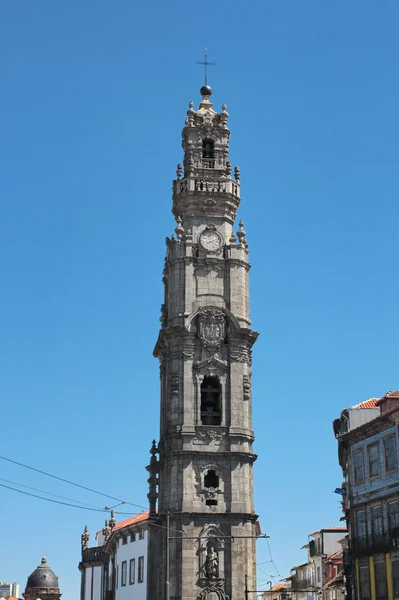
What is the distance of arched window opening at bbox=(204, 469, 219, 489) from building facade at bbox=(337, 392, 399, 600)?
33.6 feet

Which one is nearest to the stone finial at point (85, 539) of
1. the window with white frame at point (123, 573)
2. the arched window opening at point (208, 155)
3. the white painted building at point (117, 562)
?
the white painted building at point (117, 562)

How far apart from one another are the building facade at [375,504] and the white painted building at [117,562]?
60.3ft

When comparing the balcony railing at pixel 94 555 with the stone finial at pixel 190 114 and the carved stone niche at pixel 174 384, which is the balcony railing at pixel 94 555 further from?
the stone finial at pixel 190 114

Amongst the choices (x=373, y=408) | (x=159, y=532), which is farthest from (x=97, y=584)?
(x=373, y=408)

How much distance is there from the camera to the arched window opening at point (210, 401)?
60.2 meters

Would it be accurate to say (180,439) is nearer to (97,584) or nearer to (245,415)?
(245,415)

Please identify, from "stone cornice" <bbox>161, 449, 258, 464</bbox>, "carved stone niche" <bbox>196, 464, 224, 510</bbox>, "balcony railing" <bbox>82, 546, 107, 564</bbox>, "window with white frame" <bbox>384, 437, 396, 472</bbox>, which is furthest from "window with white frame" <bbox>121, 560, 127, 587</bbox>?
"window with white frame" <bbox>384, 437, 396, 472</bbox>

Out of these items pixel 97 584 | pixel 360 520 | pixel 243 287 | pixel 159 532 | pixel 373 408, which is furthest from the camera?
pixel 97 584

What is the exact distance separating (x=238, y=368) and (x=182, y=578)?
532 inches

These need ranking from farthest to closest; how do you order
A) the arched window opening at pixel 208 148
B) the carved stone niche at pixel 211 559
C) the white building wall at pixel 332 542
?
1. the white building wall at pixel 332 542
2. the arched window opening at pixel 208 148
3. the carved stone niche at pixel 211 559

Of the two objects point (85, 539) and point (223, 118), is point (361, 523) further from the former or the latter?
point (85, 539)

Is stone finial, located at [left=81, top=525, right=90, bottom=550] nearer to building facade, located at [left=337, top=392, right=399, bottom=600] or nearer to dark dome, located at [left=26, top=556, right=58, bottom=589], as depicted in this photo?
dark dome, located at [left=26, top=556, right=58, bottom=589]

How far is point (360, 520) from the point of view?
49031 mm

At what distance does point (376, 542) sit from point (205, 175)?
97.7 ft
